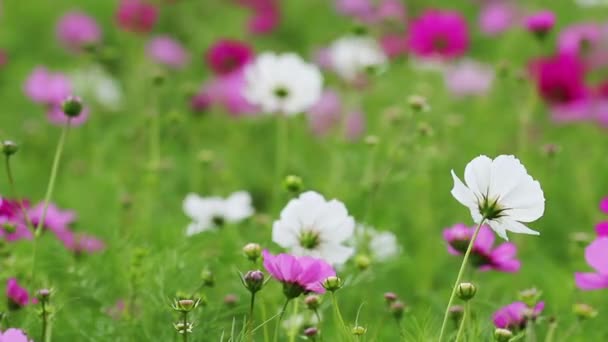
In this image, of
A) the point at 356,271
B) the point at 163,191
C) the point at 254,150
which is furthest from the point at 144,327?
the point at 254,150

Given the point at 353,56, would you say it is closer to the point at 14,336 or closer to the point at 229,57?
the point at 229,57

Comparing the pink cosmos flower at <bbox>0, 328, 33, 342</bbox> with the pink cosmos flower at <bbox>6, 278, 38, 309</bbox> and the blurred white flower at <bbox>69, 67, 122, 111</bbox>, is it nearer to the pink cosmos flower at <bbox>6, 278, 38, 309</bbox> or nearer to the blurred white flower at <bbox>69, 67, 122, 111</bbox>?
the pink cosmos flower at <bbox>6, 278, 38, 309</bbox>

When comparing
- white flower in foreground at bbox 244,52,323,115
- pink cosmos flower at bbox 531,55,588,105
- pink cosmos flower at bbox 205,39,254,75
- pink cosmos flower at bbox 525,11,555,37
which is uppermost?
pink cosmos flower at bbox 205,39,254,75

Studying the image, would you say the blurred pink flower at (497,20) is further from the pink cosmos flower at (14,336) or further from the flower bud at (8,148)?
the pink cosmos flower at (14,336)

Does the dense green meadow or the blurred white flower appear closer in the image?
the dense green meadow

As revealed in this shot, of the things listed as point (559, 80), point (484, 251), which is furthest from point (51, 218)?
point (559, 80)

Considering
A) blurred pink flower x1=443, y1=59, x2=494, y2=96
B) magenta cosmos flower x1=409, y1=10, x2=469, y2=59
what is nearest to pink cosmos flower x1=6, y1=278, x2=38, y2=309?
magenta cosmos flower x1=409, y1=10, x2=469, y2=59
